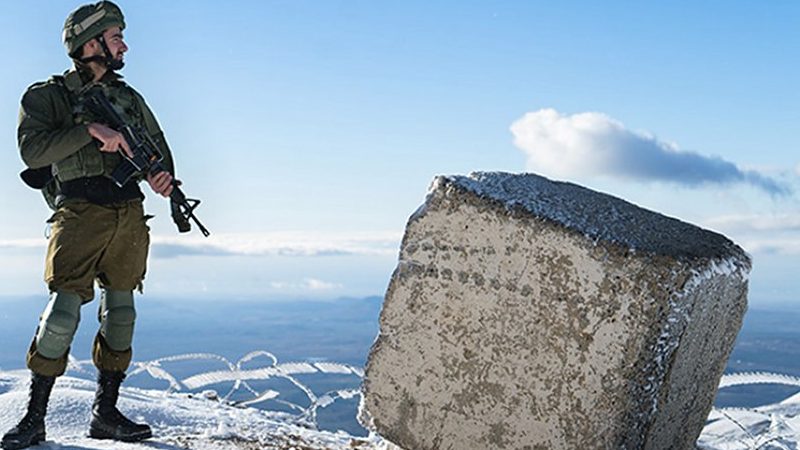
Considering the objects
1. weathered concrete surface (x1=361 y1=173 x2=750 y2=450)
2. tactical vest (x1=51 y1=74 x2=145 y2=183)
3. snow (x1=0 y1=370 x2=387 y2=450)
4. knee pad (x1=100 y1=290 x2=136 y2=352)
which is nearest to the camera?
weathered concrete surface (x1=361 y1=173 x2=750 y2=450)

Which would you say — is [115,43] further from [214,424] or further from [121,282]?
[214,424]

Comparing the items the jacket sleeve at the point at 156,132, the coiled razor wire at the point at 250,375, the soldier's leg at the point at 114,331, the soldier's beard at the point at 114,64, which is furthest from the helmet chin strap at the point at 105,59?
the coiled razor wire at the point at 250,375

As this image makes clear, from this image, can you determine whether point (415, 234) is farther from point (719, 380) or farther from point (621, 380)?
point (719, 380)

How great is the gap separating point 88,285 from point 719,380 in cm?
298

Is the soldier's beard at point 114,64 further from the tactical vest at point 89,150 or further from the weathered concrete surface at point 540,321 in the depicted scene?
the weathered concrete surface at point 540,321

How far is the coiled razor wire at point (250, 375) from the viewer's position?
5516mm

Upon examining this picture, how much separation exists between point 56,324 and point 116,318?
0.37 m

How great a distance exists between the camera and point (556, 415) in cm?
306

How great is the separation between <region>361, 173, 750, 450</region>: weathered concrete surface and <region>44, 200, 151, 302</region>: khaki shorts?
140cm

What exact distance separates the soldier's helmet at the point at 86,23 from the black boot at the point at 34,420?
155 centimetres

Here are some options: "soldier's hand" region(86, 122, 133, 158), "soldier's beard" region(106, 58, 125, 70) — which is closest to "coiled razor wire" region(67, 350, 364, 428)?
"soldier's hand" region(86, 122, 133, 158)

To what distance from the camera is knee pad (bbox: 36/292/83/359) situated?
3.69 metres

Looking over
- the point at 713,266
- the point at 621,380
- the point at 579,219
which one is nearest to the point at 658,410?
the point at 621,380

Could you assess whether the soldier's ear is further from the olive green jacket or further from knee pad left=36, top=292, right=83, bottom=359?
knee pad left=36, top=292, right=83, bottom=359
